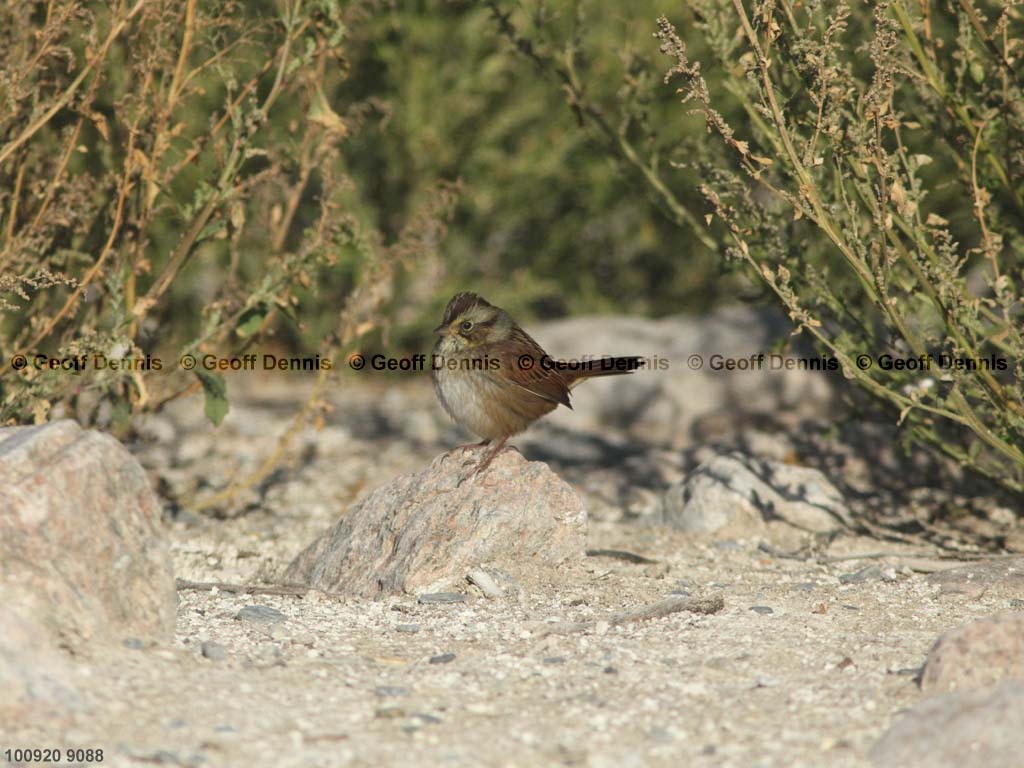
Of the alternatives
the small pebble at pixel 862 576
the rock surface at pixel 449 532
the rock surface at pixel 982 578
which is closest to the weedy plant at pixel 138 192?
the rock surface at pixel 449 532

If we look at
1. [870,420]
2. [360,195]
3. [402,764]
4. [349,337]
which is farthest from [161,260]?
[402,764]

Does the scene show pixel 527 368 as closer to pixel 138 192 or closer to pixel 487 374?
pixel 487 374

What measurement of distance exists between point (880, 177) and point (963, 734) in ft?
5.79

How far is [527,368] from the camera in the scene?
5570 millimetres

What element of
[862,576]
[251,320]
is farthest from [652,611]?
[251,320]

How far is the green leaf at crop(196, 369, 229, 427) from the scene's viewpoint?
520 centimetres

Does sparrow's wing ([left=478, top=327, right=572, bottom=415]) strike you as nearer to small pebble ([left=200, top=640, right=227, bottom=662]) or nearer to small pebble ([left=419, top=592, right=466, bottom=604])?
small pebble ([left=419, top=592, right=466, bottom=604])

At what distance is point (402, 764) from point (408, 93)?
5926 millimetres

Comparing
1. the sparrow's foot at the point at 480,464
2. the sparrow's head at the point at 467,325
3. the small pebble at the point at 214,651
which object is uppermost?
the sparrow's head at the point at 467,325

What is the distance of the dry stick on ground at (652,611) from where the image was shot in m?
4.19

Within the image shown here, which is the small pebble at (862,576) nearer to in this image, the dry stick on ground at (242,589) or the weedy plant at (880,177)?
the weedy plant at (880,177)

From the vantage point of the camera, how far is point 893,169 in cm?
452

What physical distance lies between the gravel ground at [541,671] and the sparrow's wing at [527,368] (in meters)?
0.72

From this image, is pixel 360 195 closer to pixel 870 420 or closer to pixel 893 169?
pixel 870 420
